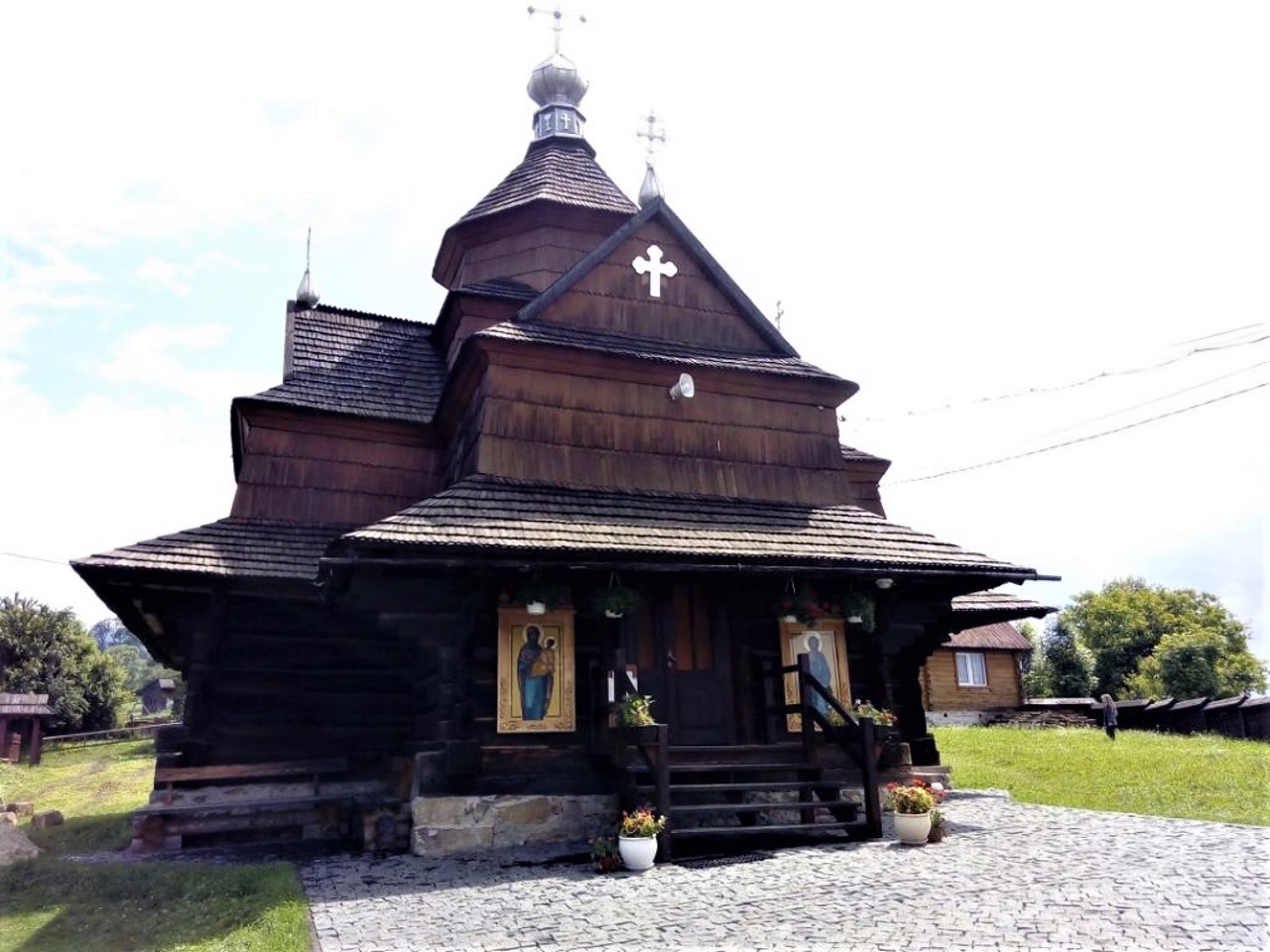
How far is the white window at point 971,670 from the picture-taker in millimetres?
30922

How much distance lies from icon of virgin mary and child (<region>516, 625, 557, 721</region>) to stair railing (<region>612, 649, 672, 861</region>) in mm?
904

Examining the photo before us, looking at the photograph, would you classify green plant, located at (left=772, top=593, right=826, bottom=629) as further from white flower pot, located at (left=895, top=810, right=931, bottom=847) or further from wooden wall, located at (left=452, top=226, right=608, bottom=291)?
wooden wall, located at (left=452, top=226, right=608, bottom=291)

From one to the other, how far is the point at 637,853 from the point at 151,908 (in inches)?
163

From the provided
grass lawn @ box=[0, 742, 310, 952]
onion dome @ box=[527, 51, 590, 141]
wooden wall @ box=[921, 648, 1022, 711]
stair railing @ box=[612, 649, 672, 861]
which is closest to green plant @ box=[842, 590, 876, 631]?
stair railing @ box=[612, 649, 672, 861]

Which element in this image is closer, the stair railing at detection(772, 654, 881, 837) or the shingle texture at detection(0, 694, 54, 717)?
the stair railing at detection(772, 654, 881, 837)

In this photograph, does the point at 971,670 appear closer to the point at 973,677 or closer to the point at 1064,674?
the point at 973,677

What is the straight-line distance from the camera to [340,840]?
1188 centimetres

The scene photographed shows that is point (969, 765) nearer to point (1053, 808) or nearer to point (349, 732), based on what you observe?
point (1053, 808)

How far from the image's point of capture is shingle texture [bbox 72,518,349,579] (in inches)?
450

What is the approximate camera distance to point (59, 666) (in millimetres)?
40562

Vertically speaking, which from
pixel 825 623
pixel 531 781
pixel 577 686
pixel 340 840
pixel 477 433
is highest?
pixel 477 433

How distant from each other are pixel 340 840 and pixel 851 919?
7.97 m

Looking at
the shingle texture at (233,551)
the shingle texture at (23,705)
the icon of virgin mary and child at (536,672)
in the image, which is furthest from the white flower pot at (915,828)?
the shingle texture at (23,705)

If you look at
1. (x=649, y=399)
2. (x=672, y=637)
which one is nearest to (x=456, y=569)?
(x=672, y=637)
